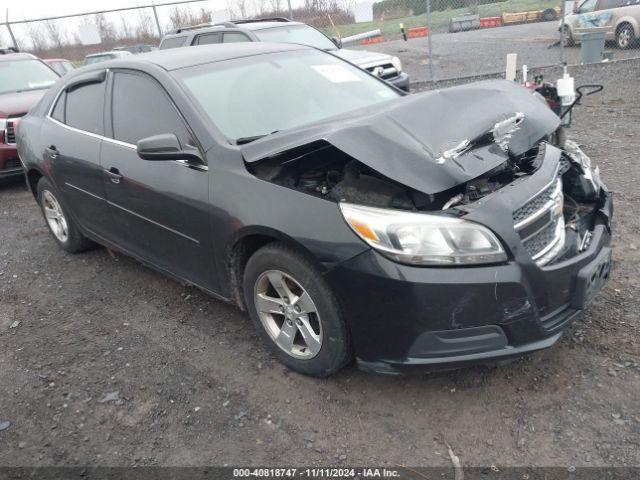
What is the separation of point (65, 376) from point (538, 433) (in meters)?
2.58

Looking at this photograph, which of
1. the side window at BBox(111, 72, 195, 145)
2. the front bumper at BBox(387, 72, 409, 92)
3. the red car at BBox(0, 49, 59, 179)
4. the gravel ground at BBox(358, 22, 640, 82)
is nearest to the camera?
the side window at BBox(111, 72, 195, 145)

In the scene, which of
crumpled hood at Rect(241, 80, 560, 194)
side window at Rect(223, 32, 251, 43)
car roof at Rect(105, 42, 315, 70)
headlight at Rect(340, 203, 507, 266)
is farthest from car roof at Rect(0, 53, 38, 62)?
headlight at Rect(340, 203, 507, 266)

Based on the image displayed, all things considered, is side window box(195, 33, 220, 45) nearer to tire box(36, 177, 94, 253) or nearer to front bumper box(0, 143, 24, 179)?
front bumper box(0, 143, 24, 179)

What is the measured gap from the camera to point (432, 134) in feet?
8.54

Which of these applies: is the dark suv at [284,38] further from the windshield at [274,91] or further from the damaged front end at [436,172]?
the damaged front end at [436,172]

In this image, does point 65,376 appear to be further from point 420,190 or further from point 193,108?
point 420,190

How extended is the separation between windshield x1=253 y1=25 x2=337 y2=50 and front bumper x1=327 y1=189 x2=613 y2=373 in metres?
8.05

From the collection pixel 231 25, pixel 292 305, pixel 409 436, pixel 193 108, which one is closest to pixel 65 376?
pixel 292 305

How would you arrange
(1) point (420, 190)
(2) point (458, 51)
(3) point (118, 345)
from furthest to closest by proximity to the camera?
(2) point (458, 51) → (3) point (118, 345) → (1) point (420, 190)

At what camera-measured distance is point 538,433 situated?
238 centimetres

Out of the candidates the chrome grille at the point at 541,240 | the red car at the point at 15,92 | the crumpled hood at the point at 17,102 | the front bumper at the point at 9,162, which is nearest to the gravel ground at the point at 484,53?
the red car at the point at 15,92

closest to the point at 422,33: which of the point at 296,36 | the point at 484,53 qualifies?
the point at 484,53

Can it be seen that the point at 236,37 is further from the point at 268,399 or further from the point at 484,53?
the point at 484,53

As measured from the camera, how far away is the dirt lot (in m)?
2.40
